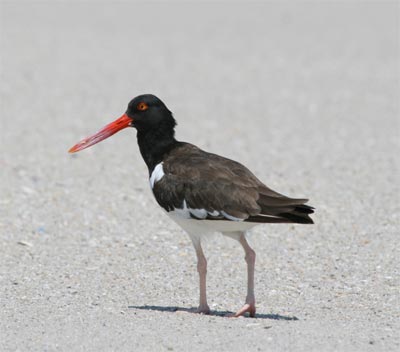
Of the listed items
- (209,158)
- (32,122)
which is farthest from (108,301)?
(32,122)

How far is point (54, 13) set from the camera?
29672mm

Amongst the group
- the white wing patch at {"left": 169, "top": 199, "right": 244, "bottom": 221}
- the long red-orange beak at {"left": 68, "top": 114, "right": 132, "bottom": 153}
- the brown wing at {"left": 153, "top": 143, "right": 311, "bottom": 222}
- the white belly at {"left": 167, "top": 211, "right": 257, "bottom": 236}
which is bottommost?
the white belly at {"left": 167, "top": 211, "right": 257, "bottom": 236}

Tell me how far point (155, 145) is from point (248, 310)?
63.9 inches

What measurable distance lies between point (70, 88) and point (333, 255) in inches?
433

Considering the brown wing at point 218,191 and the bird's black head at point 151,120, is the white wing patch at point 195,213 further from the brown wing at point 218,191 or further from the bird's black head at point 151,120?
the bird's black head at point 151,120

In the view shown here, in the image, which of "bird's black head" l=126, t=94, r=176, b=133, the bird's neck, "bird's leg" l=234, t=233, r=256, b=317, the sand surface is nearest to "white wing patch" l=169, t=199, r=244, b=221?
"bird's leg" l=234, t=233, r=256, b=317

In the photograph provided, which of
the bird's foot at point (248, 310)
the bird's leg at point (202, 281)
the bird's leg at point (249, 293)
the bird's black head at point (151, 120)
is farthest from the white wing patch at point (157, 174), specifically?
the bird's foot at point (248, 310)

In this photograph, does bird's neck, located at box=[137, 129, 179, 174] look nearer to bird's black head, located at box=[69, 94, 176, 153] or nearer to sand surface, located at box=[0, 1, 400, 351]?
bird's black head, located at box=[69, 94, 176, 153]

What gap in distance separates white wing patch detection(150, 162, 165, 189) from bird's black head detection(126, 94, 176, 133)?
395 millimetres

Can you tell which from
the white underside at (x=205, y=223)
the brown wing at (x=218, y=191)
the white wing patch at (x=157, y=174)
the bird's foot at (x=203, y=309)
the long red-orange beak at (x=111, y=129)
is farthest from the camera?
the long red-orange beak at (x=111, y=129)

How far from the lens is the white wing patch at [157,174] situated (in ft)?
25.8

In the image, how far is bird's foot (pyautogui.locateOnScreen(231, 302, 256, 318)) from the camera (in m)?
7.51

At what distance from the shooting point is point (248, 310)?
7.56 m

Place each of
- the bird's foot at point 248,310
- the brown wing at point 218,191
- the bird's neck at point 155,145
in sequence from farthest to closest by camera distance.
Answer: the bird's neck at point 155,145
the bird's foot at point 248,310
the brown wing at point 218,191
